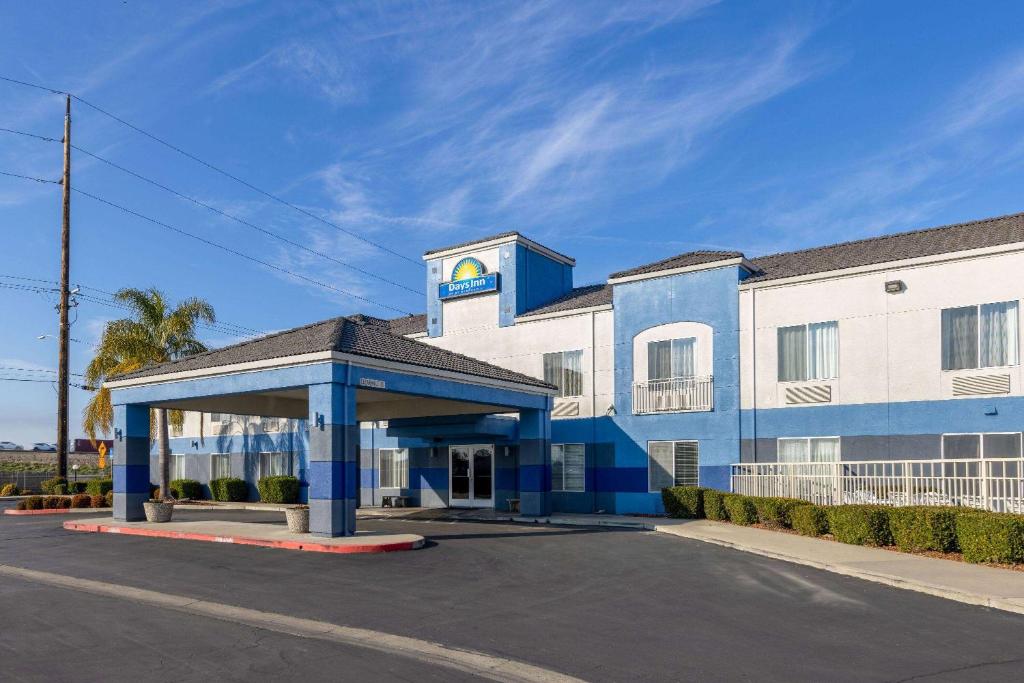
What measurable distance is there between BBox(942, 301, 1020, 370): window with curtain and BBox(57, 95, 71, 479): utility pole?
3652 cm

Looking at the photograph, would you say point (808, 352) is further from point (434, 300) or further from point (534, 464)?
point (434, 300)

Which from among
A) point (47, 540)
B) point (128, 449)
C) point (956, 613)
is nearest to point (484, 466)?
point (128, 449)

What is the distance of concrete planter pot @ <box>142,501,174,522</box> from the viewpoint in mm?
27156

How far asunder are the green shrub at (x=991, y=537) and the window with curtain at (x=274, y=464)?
31.3 metres

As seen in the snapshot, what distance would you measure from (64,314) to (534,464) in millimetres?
24982

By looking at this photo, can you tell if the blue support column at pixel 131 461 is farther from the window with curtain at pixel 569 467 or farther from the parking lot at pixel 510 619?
the window with curtain at pixel 569 467

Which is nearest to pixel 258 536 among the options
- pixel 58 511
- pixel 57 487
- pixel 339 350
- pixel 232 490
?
pixel 339 350

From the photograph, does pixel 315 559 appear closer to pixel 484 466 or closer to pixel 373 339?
pixel 373 339

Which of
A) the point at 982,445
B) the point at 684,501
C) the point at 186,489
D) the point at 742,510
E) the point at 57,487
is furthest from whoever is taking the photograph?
the point at 186,489

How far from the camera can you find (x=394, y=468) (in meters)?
36.9

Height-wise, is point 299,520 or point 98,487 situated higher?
point 299,520

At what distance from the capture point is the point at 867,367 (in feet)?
86.0

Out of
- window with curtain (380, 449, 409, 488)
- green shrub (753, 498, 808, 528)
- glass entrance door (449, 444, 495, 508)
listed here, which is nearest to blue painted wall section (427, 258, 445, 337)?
window with curtain (380, 449, 409, 488)

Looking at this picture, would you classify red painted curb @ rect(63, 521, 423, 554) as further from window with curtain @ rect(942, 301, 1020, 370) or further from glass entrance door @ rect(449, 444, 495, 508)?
window with curtain @ rect(942, 301, 1020, 370)
